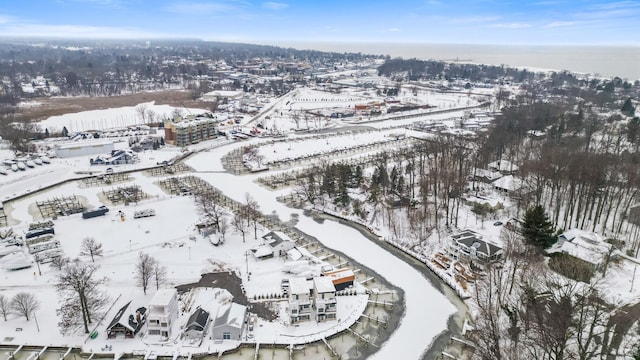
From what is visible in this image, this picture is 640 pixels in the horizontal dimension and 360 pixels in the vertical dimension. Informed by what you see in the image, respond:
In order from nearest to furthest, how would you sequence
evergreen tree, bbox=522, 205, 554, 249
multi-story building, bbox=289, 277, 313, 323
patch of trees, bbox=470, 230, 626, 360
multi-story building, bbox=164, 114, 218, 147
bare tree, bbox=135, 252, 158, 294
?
patch of trees, bbox=470, 230, 626, 360 → multi-story building, bbox=289, 277, 313, 323 → bare tree, bbox=135, 252, 158, 294 → evergreen tree, bbox=522, 205, 554, 249 → multi-story building, bbox=164, 114, 218, 147

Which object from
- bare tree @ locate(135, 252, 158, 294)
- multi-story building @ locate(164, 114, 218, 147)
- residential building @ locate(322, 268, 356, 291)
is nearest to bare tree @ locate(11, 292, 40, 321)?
bare tree @ locate(135, 252, 158, 294)

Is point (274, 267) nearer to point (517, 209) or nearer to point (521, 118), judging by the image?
point (517, 209)

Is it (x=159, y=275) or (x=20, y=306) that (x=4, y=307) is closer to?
(x=20, y=306)

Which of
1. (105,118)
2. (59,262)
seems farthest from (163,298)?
(105,118)

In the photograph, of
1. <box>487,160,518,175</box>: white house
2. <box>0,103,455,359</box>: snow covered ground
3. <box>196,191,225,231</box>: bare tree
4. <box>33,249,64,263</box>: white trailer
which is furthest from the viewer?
<box>487,160,518,175</box>: white house

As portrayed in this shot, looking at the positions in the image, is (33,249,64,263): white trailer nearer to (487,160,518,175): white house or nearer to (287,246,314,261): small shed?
(287,246,314,261): small shed

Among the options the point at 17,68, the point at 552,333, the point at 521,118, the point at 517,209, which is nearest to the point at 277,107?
the point at 521,118
